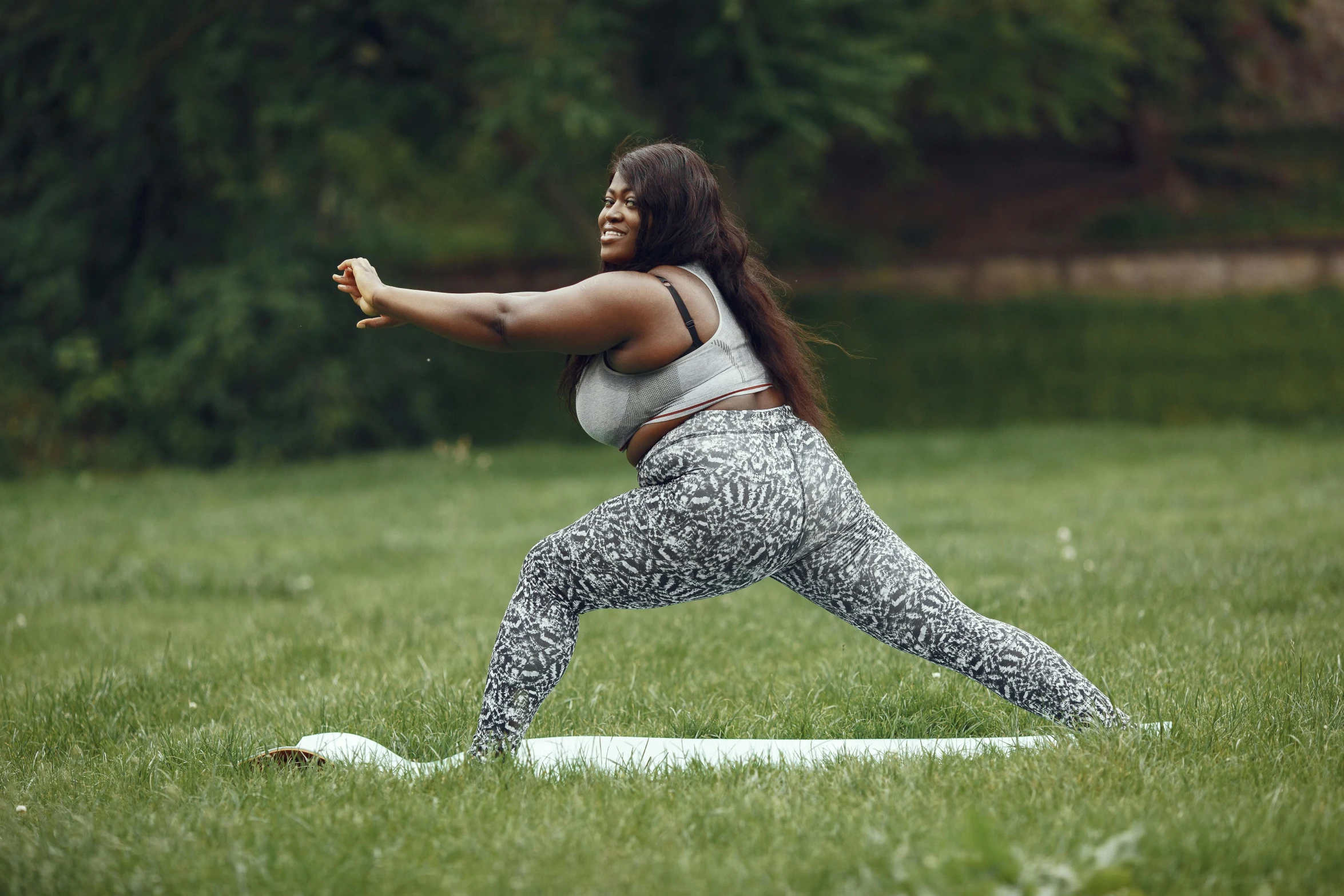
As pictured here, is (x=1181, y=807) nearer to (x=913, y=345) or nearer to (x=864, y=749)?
(x=864, y=749)

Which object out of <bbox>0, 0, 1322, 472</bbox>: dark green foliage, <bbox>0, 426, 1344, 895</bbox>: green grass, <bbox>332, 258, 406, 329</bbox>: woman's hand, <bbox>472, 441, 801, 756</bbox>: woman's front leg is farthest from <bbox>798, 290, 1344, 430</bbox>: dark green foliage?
<bbox>332, 258, 406, 329</bbox>: woman's hand

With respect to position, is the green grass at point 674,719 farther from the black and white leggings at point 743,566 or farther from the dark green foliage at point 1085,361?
the dark green foliage at point 1085,361

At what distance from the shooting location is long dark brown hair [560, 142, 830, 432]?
3268 mm

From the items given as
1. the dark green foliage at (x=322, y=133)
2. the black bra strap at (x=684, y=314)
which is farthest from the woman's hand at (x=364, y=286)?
the dark green foliage at (x=322, y=133)

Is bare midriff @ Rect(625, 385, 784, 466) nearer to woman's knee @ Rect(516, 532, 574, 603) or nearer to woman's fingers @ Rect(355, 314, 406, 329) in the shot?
woman's knee @ Rect(516, 532, 574, 603)

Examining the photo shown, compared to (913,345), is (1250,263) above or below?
above

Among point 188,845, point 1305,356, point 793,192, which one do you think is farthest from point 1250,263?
point 188,845

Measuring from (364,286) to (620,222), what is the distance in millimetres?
715

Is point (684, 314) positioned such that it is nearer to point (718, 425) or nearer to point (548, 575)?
point (718, 425)

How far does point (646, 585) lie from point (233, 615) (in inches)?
159

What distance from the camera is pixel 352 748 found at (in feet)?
11.3

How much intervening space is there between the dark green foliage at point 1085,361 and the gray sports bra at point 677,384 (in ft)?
44.8

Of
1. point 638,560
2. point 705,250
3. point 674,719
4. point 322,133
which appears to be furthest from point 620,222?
point 322,133

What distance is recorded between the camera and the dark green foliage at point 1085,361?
53.1ft
